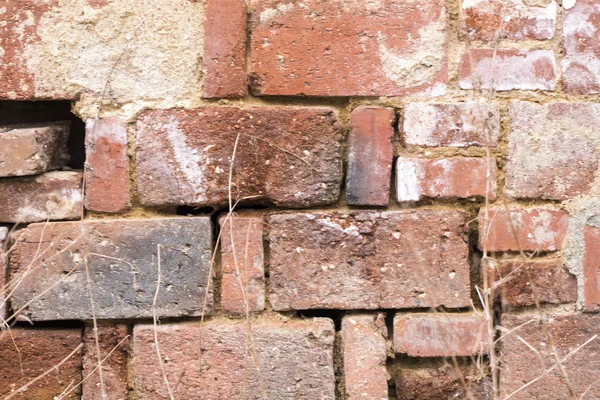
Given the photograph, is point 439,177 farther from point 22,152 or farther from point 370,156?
point 22,152

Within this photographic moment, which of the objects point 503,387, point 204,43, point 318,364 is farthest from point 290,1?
point 503,387

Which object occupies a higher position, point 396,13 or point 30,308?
point 396,13

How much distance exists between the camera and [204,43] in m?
2.19

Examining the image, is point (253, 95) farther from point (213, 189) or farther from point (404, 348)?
point (404, 348)

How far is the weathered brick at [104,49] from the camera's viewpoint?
2.19m

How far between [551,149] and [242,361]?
1.19 metres

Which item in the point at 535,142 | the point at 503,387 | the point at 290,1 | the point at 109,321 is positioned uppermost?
the point at 290,1

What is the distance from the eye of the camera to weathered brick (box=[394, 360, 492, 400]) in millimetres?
2215

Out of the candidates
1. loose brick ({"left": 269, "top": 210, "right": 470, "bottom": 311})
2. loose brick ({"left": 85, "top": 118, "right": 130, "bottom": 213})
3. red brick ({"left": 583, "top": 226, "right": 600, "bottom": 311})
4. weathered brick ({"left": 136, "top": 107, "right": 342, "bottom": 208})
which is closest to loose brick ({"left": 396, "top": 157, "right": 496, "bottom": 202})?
loose brick ({"left": 269, "top": 210, "right": 470, "bottom": 311})

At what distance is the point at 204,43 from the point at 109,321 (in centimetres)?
95

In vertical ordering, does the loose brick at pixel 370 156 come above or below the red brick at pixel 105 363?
above

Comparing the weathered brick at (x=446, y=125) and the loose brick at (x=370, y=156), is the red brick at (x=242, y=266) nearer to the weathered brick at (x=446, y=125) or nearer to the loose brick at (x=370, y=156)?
the loose brick at (x=370, y=156)

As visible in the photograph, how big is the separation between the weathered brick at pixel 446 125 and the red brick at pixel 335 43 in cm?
15

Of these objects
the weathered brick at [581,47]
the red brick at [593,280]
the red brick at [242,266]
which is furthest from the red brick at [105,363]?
the weathered brick at [581,47]
